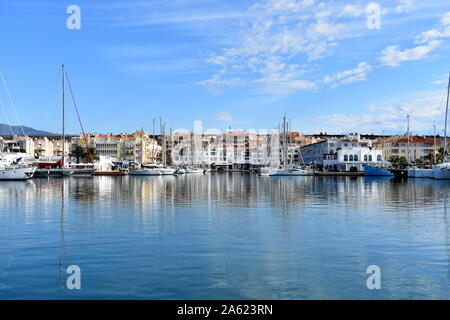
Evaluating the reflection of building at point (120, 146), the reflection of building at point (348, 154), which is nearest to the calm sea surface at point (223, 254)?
the reflection of building at point (348, 154)

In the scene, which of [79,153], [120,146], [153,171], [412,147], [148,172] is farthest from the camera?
[120,146]

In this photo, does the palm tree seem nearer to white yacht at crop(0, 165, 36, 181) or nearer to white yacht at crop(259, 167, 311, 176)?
white yacht at crop(259, 167, 311, 176)

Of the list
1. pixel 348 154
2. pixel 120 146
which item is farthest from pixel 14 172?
pixel 120 146

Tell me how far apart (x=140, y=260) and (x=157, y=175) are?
98.8m

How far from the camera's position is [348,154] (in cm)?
13375

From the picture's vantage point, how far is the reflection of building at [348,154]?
133m

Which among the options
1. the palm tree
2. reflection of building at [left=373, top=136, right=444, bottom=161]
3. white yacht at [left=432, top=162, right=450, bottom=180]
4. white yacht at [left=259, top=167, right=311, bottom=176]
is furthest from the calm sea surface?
reflection of building at [left=373, top=136, right=444, bottom=161]

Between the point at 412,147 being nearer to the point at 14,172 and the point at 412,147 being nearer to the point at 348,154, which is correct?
the point at 348,154

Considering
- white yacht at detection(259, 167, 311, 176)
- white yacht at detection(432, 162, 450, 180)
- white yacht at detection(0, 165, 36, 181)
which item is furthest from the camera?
white yacht at detection(259, 167, 311, 176)

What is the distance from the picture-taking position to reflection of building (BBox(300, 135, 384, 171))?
13262cm

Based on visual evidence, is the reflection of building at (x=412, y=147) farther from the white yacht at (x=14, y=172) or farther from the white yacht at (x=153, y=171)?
the white yacht at (x=14, y=172)

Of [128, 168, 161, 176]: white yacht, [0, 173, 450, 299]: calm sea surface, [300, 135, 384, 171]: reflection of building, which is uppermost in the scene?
[300, 135, 384, 171]: reflection of building
